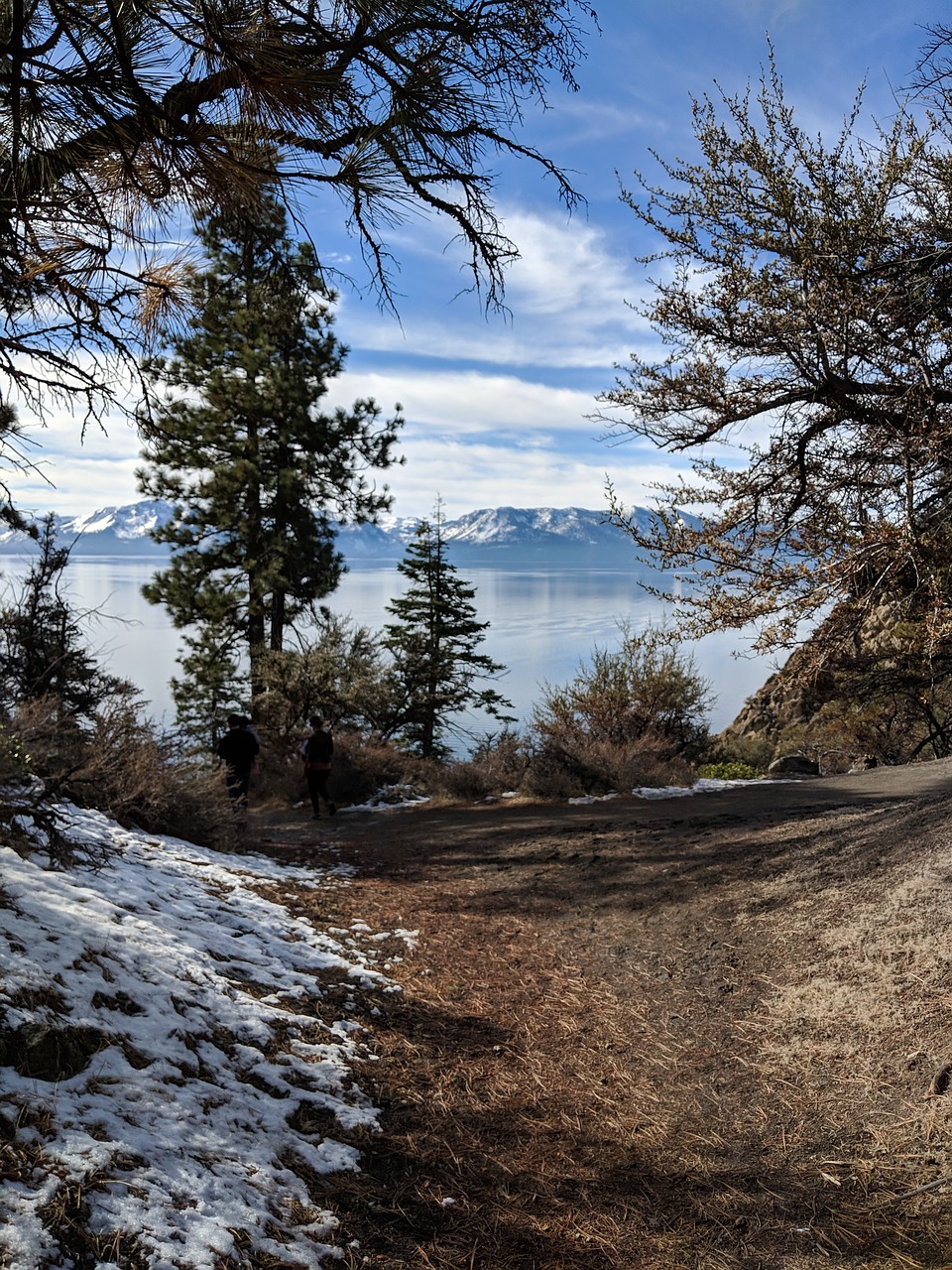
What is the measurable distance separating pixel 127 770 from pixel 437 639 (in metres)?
22.4

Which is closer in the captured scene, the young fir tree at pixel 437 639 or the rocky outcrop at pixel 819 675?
the rocky outcrop at pixel 819 675

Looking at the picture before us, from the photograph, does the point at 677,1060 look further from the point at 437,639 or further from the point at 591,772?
the point at 437,639

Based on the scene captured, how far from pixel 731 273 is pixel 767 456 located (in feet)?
6.39

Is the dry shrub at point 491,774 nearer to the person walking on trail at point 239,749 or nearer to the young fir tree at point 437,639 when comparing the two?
the person walking on trail at point 239,749

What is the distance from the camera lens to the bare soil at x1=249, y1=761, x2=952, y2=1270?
2732mm

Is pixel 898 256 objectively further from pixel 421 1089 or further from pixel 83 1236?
pixel 83 1236

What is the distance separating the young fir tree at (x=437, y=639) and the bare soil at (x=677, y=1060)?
19.8 m

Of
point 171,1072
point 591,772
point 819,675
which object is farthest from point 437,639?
point 171,1072

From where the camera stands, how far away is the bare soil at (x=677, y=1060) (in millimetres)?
2732

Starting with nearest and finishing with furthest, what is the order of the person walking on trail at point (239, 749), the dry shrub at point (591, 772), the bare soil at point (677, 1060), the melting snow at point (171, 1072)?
1. the melting snow at point (171, 1072)
2. the bare soil at point (677, 1060)
3. the person walking on trail at point (239, 749)
4. the dry shrub at point (591, 772)

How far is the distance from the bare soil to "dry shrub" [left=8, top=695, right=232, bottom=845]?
2034 mm

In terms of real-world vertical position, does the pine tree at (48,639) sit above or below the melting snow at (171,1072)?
above

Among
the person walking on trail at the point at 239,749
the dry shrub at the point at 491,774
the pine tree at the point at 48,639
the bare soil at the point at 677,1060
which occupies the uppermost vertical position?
the pine tree at the point at 48,639

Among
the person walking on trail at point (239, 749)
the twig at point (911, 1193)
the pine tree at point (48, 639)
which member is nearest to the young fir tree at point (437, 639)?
the person walking on trail at point (239, 749)
